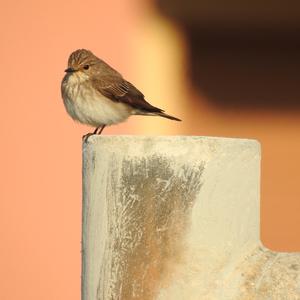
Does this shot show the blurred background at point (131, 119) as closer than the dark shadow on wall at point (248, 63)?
Yes

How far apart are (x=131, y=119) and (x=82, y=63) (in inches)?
113


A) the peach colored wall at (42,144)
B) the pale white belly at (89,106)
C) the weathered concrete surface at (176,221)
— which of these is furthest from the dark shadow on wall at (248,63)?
the weathered concrete surface at (176,221)

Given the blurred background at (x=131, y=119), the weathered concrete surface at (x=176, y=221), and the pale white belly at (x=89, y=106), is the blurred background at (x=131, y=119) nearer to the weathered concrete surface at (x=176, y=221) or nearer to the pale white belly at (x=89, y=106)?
the pale white belly at (x=89, y=106)

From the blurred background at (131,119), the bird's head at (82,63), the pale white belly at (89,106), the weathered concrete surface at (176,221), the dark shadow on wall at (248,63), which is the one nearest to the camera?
the weathered concrete surface at (176,221)

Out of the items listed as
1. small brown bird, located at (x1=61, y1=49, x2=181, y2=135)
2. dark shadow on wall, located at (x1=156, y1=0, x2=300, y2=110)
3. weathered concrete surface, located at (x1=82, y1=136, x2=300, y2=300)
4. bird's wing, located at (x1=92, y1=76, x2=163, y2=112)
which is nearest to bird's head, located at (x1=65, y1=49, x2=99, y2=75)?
small brown bird, located at (x1=61, y1=49, x2=181, y2=135)

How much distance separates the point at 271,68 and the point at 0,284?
412 centimetres

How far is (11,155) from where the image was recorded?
11.9m

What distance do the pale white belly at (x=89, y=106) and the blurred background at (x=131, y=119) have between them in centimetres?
272

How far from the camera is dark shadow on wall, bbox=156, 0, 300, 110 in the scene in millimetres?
11438

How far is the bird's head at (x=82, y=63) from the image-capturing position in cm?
844

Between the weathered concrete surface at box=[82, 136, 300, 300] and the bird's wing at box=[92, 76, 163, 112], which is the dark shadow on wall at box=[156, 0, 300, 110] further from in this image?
the weathered concrete surface at box=[82, 136, 300, 300]

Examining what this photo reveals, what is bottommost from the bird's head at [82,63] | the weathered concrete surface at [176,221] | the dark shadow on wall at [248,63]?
the weathered concrete surface at [176,221]

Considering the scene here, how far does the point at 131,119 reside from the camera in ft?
37.0

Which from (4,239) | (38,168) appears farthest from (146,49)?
(4,239)
